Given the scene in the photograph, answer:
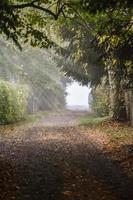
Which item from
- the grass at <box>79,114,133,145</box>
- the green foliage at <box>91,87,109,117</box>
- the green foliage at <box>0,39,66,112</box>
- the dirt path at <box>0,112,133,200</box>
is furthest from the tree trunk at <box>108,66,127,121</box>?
the green foliage at <box>0,39,66,112</box>

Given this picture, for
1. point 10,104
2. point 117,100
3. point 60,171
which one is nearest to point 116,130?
point 117,100

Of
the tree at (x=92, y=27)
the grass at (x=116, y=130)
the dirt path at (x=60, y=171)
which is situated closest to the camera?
→ the dirt path at (x=60, y=171)

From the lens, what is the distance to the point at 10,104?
29.4 m

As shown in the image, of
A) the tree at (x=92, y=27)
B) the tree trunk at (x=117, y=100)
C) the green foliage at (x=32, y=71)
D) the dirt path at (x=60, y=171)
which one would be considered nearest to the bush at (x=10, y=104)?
the tree at (x=92, y=27)

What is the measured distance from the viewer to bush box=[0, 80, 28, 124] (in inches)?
1103

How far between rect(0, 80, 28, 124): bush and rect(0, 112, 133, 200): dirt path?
8.90 meters

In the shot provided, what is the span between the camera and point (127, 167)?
42.0ft

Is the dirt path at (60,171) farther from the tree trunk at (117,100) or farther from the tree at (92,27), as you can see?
the tree trunk at (117,100)

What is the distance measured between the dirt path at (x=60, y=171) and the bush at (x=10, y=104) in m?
8.90

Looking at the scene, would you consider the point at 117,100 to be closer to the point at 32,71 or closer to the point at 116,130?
the point at 116,130

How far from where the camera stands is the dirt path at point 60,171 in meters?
9.69

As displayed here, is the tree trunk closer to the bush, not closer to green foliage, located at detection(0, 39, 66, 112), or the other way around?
the bush

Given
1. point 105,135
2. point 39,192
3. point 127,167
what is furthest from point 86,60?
point 39,192

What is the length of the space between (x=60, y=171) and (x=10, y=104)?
58.0 ft
